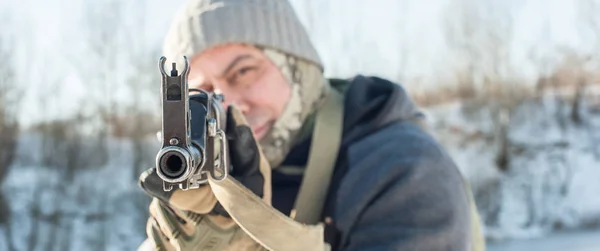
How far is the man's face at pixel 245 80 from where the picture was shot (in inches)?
67.6

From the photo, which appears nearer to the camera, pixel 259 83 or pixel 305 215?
pixel 305 215

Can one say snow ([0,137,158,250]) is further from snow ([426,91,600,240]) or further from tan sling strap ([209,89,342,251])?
tan sling strap ([209,89,342,251])

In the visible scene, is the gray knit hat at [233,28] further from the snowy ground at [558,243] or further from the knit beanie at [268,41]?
the snowy ground at [558,243]

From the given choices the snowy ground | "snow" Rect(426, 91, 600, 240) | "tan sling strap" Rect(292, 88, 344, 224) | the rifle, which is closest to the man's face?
"tan sling strap" Rect(292, 88, 344, 224)

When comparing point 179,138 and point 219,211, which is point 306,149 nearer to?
point 219,211

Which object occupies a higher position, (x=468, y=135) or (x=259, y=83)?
(x=259, y=83)

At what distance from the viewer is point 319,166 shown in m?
1.67

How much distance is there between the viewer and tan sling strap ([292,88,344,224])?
5.35 ft

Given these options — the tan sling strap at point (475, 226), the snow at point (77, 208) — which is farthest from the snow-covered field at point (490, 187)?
the tan sling strap at point (475, 226)

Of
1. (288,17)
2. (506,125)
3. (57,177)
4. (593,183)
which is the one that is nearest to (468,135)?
(506,125)

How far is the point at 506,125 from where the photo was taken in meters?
13.2

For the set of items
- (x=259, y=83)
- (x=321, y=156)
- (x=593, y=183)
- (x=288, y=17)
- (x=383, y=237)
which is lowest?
(x=593, y=183)

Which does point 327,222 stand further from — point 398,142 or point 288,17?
point 288,17

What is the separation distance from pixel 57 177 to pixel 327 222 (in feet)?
33.2
